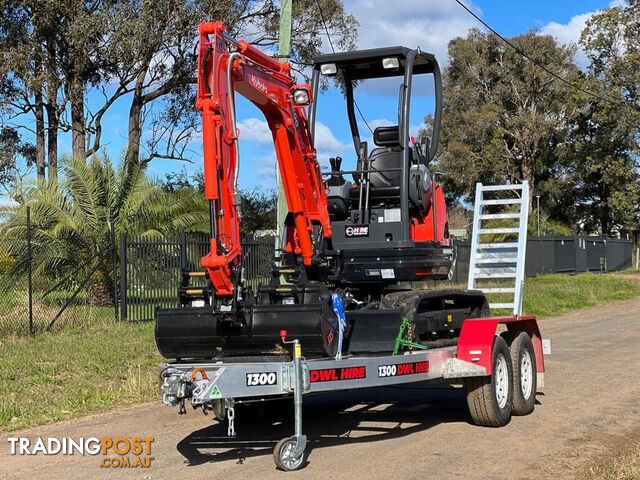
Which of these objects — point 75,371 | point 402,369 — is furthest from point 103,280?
point 402,369

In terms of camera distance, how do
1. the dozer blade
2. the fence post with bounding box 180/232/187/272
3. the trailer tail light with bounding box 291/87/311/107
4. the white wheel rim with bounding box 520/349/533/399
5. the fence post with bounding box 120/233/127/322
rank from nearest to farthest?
1. the dozer blade
2. the trailer tail light with bounding box 291/87/311/107
3. the white wheel rim with bounding box 520/349/533/399
4. the fence post with bounding box 120/233/127/322
5. the fence post with bounding box 180/232/187/272

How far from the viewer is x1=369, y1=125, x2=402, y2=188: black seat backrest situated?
986 cm

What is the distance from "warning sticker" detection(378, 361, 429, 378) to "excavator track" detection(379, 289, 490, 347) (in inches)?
24.5

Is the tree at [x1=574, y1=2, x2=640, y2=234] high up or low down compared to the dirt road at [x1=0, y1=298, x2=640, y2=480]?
up

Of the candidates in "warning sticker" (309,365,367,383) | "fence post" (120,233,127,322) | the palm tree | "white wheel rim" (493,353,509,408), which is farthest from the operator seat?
the palm tree

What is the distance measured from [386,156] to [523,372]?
2.92 meters

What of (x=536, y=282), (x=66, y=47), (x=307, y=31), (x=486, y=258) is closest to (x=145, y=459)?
(x=486, y=258)

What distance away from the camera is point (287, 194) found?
9000 millimetres

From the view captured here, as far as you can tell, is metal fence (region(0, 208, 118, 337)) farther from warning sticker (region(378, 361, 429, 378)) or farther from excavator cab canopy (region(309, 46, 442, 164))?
warning sticker (region(378, 361, 429, 378))

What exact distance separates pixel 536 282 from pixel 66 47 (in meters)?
18.7

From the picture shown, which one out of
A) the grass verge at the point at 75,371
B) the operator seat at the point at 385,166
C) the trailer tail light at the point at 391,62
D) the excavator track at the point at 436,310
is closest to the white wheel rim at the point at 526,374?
the excavator track at the point at 436,310

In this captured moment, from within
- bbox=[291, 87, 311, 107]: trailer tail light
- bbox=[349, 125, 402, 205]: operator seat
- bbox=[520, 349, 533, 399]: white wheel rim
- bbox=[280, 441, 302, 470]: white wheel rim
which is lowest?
bbox=[280, 441, 302, 470]: white wheel rim

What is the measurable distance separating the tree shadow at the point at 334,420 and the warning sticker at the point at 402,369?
87cm

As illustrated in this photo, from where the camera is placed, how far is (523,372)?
965 cm
